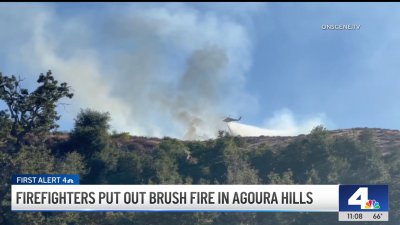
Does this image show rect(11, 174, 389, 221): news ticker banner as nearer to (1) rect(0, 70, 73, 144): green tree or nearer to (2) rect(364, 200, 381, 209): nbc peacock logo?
(2) rect(364, 200, 381, 209): nbc peacock logo

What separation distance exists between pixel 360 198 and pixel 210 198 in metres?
9.46

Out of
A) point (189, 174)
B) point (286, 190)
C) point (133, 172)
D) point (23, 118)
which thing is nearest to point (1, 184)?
point (23, 118)

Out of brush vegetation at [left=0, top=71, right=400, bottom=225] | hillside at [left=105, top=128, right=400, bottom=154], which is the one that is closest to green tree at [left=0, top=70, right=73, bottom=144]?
brush vegetation at [left=0, top=71, right=400, bottom=225]

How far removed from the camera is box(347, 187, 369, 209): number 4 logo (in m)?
44.6

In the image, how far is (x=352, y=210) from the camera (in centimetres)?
4516

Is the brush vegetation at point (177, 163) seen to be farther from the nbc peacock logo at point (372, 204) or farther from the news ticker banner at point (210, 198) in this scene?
the nbc peacock logo at point (372, 204)

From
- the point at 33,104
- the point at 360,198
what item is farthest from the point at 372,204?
the point at 33,104

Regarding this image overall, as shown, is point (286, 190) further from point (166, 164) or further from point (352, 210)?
point (166, 164)

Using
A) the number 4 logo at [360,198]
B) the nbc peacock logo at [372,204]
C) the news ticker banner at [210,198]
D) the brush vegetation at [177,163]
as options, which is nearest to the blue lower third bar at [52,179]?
the news ticker banner at [210,198]

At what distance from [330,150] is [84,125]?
37.3m

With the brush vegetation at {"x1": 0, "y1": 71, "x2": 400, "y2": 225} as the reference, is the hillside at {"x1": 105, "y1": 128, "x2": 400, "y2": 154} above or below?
above

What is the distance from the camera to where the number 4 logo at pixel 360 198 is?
146 feet

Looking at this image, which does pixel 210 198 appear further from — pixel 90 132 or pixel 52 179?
pixel 90 132

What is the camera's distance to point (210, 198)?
4447cm
